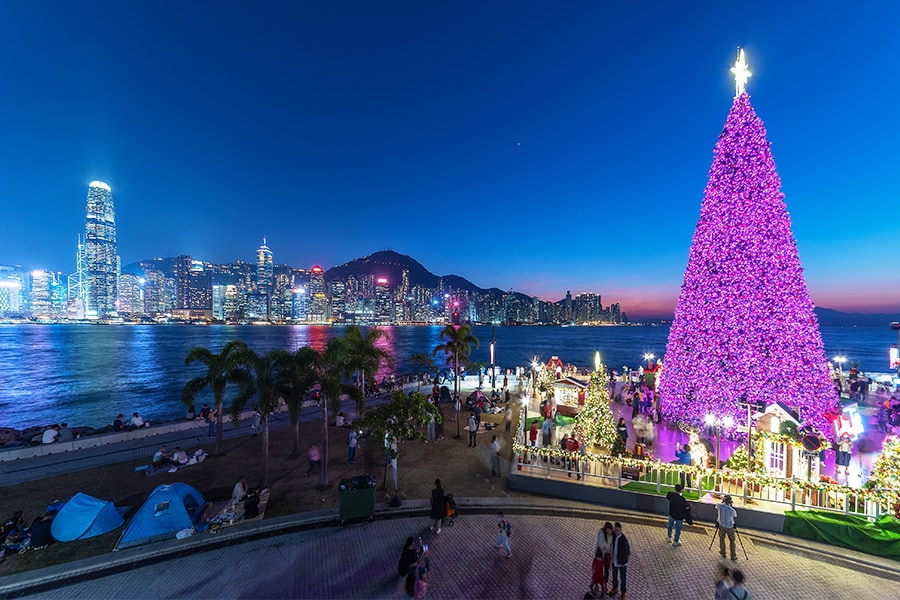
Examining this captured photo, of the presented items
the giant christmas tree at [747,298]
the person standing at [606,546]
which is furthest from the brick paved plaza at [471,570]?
the giant christmas tree at [747,298]

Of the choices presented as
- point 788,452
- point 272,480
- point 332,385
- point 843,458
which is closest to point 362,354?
point 332,385

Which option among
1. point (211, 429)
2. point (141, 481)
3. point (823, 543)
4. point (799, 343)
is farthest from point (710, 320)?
point (211, 429)

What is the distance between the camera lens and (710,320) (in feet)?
47.3

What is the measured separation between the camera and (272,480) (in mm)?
12641

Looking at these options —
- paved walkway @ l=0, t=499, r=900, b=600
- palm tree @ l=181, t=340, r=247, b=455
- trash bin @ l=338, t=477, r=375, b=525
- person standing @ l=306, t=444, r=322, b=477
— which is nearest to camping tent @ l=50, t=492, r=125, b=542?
paved walkway @ l=0, t=499, r=900, b=600

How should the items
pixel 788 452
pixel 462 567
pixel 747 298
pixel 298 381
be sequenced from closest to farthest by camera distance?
pixel 462 567, pixel 788 452, pixel 298 381, pixel 747 298

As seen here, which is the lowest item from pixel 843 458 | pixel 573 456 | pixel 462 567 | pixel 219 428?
pixel 462 567

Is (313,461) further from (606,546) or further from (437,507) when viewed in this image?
(606,546)

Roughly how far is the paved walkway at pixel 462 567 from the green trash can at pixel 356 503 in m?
0.31

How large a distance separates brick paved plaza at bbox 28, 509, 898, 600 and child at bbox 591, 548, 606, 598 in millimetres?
299

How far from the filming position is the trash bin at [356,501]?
977 centimetres

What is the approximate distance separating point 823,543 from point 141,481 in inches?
756

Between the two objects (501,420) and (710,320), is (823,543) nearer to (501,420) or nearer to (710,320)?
(710,320)

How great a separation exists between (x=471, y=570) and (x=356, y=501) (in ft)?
11.7
